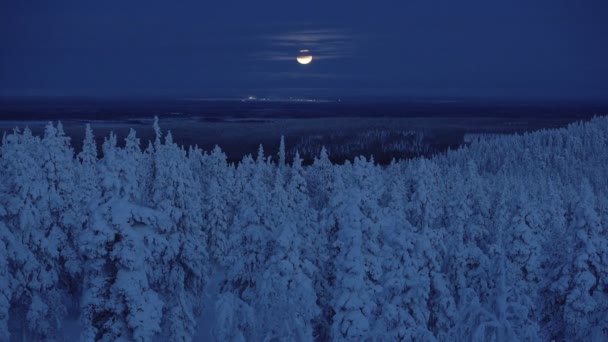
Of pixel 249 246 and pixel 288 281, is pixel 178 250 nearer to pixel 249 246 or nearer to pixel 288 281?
pixel 249 246

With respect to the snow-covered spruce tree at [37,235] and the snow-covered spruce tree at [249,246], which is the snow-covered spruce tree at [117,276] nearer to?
the snow-covered spruce tree at [249,246]

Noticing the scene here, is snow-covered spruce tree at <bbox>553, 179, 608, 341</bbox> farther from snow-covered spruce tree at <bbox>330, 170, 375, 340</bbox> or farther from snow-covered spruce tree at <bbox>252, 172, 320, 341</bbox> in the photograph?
snow-covered spruce tree at <bbox>252, 172, 320, 341</bbox>

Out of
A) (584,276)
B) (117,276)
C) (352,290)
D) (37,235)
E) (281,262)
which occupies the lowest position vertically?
(584,276)

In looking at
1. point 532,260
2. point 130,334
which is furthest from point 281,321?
point 532,260

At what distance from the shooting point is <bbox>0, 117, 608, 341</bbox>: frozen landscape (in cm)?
1446

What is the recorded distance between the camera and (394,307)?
20.0 meters

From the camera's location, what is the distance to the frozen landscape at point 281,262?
14.5 meters

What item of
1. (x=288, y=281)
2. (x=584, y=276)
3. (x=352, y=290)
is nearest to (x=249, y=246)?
(x=288, y=281)

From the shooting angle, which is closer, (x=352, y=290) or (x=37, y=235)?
(x=352, y=290)

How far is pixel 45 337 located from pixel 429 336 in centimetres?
1932

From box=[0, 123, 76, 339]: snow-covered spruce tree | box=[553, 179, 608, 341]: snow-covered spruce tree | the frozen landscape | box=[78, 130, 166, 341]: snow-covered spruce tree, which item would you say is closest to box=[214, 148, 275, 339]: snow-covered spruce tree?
the frozen landscape

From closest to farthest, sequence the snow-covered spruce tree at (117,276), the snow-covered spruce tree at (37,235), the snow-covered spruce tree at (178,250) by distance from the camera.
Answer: the snow-covered spruce tree at (117,276) → the snow-covered spruce tree at (37,235) → the snow-covered spruce tree at (178,250)

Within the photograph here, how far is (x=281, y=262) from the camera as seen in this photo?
2136cm

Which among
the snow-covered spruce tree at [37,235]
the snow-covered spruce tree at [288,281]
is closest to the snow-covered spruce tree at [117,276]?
the snow-covered spruce tree at [288,281]
